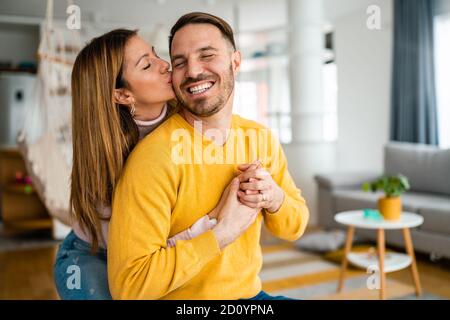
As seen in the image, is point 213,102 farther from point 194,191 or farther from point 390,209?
point 390,209

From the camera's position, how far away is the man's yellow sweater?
2.08 ft

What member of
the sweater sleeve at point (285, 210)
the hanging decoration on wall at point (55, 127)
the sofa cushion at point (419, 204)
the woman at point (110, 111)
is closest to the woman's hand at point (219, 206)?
the woman at point (110, 111)

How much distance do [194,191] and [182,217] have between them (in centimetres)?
4

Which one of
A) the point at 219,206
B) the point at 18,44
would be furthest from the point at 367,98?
the point at 18,44

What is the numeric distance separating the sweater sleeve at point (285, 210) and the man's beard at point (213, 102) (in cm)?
14

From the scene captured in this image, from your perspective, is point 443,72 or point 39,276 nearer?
point 39,276

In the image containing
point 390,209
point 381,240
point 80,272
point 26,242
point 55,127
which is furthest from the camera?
point 26,242

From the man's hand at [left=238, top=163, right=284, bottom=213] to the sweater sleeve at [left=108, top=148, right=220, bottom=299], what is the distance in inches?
3.2

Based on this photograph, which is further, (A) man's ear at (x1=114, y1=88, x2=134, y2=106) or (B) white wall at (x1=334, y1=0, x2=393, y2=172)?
(B) white wall at (x1=334, y1=0, x2=393, y2=172)

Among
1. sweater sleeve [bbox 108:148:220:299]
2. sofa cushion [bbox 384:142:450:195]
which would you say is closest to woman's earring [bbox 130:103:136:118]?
sweater sleeve [bbox 108:148:220:299]

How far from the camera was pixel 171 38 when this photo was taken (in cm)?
68

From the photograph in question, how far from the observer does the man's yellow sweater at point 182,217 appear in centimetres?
63

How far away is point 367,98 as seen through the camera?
4.27m

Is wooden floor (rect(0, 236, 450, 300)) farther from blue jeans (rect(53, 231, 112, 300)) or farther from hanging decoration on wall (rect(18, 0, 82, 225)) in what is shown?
blue jeans (rect(53, 231, 112, 300))
